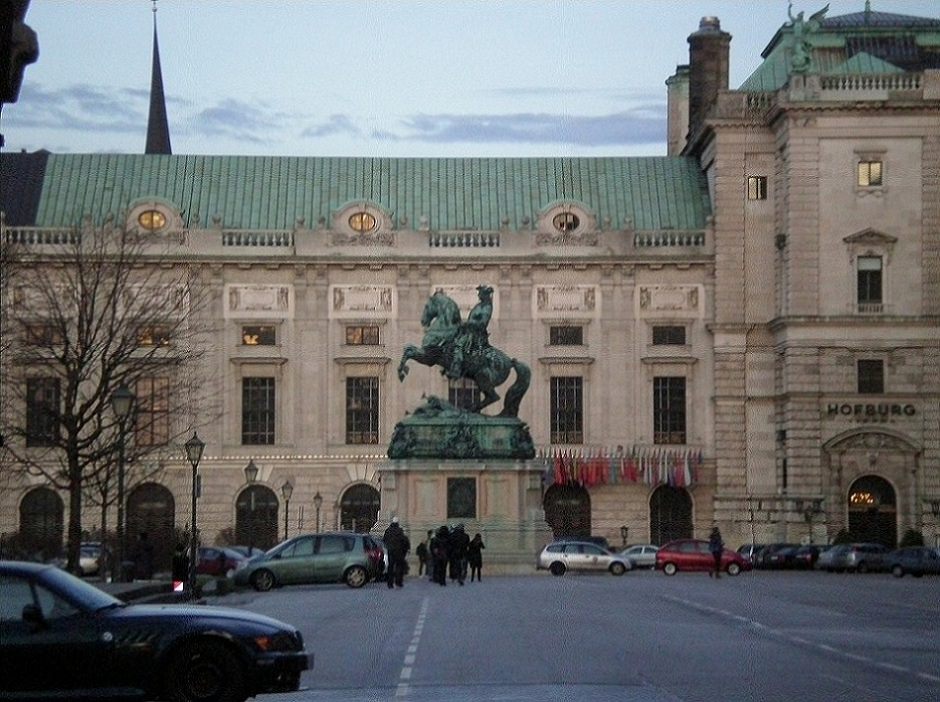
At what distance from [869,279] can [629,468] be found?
14.7 metres

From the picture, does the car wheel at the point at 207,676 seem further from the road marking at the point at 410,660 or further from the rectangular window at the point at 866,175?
the rectangular window at the point at 866,175

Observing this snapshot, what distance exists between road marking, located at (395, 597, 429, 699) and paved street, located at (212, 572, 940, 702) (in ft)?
0.16

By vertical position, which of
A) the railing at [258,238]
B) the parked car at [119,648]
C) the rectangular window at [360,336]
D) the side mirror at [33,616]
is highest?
the railing at [258,238]

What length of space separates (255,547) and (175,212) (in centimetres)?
1674

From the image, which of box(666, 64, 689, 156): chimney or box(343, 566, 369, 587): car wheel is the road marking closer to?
box(343, 566, 369, 587): car wheel

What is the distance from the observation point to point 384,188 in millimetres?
115875

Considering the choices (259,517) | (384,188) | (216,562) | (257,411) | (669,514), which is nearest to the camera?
(216,562)

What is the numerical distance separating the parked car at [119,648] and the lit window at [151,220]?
283 ft

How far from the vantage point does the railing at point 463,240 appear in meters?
A: 111

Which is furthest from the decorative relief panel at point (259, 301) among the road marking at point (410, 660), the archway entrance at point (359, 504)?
the road marking at point (410, 660)

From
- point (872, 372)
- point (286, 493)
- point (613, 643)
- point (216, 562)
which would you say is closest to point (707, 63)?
point (872, 372)

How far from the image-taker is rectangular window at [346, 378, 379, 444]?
110 m

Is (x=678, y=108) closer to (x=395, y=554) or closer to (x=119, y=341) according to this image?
(x=119, y=341)

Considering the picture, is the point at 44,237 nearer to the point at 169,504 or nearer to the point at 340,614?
the point at 169,504
